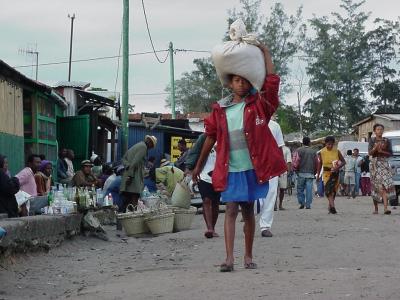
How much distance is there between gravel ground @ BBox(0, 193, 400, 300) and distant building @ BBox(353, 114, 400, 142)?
26.7 meters

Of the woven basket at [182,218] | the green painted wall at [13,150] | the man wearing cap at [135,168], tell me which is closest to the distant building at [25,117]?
the green painted wall at [13,150]

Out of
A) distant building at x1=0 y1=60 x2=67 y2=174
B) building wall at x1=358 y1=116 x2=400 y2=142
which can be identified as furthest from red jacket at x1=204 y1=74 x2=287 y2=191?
building wall at x1=358 y1=116 x2=400 y2=142

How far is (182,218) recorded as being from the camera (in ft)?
45.6

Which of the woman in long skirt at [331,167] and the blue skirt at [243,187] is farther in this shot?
the woman in long skirt at [331,167]

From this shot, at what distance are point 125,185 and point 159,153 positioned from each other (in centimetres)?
1515

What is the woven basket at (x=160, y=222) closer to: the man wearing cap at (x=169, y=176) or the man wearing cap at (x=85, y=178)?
the man wearing cap at (x=85, y=178)

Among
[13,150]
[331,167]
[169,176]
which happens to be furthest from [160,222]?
[169,176]

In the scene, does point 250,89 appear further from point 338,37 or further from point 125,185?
point 338,37

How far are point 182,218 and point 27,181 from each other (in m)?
2.61

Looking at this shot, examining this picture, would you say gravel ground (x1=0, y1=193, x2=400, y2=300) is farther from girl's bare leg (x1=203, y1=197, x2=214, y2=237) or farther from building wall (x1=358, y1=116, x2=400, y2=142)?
building wall (x1=358, y1=116, x2=400, y2=142)

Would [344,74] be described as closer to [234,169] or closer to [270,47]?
[270,47]

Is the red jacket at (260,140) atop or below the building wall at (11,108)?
below

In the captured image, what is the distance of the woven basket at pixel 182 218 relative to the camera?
13.8 meters

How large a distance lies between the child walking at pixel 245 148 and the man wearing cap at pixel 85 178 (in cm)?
944
